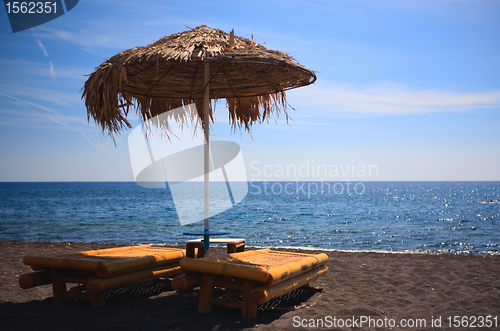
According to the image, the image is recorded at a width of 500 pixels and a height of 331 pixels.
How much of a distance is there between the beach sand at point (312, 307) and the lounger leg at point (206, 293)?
0.08 metres

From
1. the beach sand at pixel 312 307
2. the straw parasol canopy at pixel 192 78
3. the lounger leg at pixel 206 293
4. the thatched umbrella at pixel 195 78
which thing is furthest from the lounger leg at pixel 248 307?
the straw parasol canopy at pixel 192 78

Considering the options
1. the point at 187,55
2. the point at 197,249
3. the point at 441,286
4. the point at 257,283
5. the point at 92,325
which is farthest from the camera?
the point at 441,286

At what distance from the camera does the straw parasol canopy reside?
12.1 feet

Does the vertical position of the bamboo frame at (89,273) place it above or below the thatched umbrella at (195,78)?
below

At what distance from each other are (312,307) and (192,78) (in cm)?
356

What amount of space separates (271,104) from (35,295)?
407 cm

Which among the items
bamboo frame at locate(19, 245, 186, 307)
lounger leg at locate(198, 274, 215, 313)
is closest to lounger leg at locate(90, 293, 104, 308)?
bamboo frame at locate(19, 245, 186, 307)

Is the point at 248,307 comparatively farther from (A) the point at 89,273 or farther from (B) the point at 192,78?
(B) the point at 192,78

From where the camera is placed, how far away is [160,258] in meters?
4.19

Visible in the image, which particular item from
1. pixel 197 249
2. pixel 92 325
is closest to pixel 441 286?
pixel 197 249

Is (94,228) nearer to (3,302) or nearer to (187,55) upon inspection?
(3,302)

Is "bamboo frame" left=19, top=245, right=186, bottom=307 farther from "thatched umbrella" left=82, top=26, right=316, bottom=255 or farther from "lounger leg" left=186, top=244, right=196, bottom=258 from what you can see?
"thatched umbrella" left=82, top=26, right=316, bottom=255

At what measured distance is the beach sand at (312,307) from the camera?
3.19 meters

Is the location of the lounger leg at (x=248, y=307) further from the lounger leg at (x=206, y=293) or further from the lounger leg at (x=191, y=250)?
the lounger leg at (x=191, y=250)
